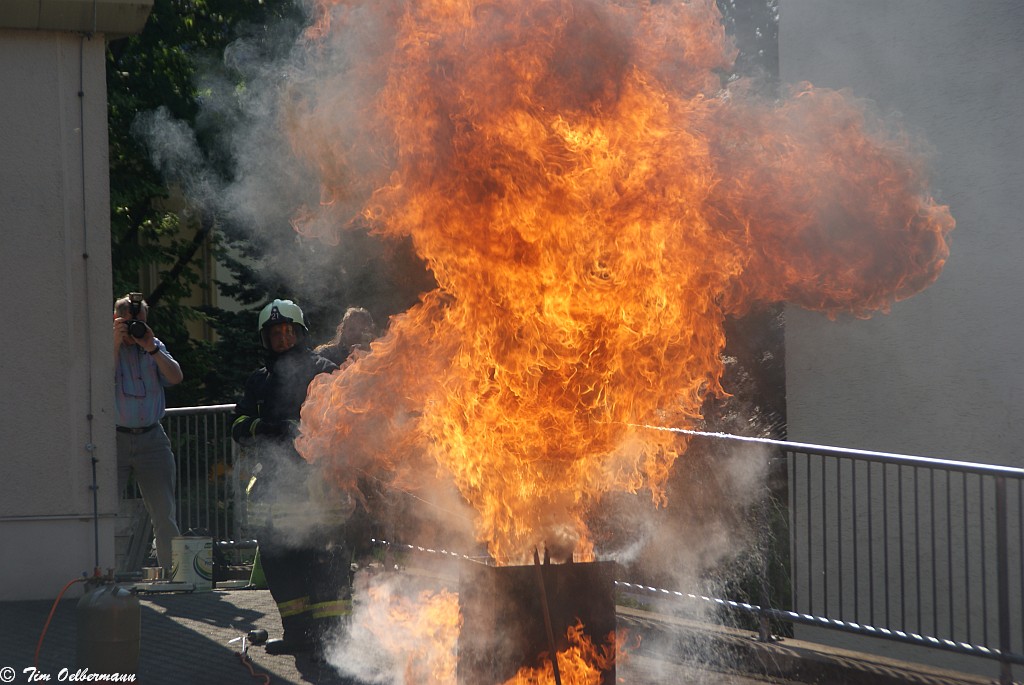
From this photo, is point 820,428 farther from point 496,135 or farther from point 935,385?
point 496,135

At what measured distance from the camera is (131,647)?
6.17 metres

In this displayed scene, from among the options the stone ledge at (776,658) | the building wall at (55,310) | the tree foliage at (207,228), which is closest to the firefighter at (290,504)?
the stone ledge at (776,658)

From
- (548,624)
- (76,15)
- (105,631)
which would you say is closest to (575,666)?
(548,624)

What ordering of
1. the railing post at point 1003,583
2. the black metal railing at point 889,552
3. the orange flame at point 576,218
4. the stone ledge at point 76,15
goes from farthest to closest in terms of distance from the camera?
the stone ledge at point 76,15 → the black metal railing at point 889,552 → the railing post at point 1003,583 → the orange flame at point 576,218

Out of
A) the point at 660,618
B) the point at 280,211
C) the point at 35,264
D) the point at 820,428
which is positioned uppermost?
the point at 280,211

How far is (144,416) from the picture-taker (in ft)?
29.2

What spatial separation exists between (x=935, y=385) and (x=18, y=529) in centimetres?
681

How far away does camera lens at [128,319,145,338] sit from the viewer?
870 cm

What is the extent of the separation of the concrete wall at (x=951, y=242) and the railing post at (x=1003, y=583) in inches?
69.5

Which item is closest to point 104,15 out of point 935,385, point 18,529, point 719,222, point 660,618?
point 18,529

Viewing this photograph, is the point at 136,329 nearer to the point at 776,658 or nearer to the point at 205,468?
the point at 205,468

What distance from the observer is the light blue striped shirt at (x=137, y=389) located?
8867 mm

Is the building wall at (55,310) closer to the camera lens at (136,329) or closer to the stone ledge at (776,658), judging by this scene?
the camera lens at (136,329)

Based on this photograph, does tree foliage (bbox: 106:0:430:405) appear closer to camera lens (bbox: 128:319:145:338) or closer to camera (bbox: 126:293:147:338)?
camera (bbox: 126:293:147:338)
